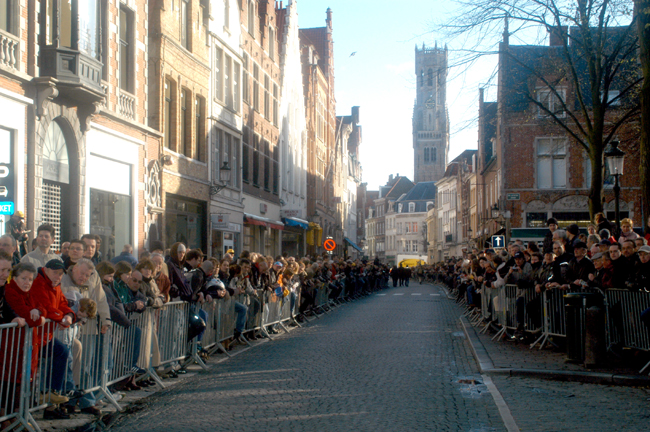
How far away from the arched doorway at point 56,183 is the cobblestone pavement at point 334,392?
552 centimetres

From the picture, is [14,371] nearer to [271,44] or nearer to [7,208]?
[7,208]

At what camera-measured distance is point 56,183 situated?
53.1ft

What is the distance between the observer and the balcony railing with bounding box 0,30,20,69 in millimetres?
13820

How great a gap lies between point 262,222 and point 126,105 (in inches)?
554

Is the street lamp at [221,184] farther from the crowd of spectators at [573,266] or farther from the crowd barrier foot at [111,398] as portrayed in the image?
the crowd barrier foot at [111,398]

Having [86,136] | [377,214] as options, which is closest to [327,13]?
[86,136]

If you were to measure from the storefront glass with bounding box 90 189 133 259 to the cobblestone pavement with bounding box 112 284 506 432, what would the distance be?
6.22 m

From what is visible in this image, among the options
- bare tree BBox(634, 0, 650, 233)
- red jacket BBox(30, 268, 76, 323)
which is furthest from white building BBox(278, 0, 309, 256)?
red jacket BBox(30, 268, 76, 323)

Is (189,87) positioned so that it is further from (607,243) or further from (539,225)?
(539,225)

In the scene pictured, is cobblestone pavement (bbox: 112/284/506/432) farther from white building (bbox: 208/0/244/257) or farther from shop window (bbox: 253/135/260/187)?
shop window (bbox: 253/135/260/187)

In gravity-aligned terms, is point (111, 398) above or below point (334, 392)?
above

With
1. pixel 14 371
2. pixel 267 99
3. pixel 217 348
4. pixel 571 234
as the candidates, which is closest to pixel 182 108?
pixel 267 99

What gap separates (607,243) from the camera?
39.4ft

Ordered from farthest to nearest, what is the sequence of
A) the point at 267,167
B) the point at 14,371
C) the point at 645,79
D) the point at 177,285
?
the point at 267,167, the point at 645,79, the point at 177,285, the point at 14,371
